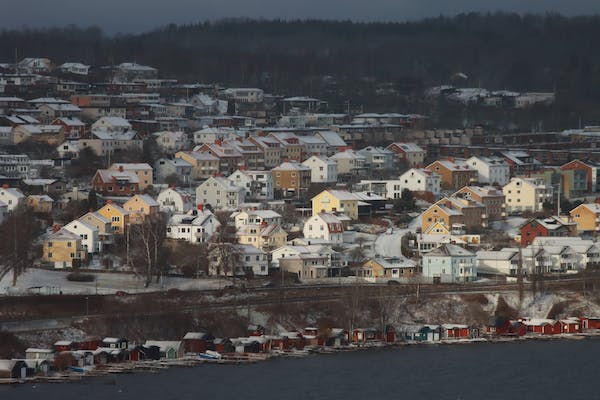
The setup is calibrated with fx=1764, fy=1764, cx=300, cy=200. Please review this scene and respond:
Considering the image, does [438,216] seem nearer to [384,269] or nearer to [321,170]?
[384,269]

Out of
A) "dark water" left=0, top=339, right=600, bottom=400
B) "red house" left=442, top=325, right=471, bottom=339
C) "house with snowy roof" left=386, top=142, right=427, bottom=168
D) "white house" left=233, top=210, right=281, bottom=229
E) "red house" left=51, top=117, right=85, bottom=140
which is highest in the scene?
"red house" left=51, top=117, right=85, bottom=140

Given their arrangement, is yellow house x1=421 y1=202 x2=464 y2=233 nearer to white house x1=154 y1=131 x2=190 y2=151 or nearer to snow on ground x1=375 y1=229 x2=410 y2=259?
snow on ground x1=375 y1=229 x2=410 y2=259

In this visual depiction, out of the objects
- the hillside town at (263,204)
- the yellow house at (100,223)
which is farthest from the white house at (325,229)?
the yellow house at (100,223)

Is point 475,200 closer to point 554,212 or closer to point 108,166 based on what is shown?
point 554,212

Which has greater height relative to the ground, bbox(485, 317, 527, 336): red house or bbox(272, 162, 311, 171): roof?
bbox(272, 162, 311, 171): roof

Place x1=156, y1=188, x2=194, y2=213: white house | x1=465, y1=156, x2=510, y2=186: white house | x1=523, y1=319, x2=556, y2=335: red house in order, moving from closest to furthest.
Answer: x1=523, y1=319, x2=556, y2=335: red house < x1=156, y1=188, x2=194, y2=213: white house < x1=465, y1=156, x2=510, y2=186: white house

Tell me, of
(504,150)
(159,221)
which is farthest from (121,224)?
(504,150)

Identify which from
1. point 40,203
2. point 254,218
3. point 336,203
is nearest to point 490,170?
point 336,203

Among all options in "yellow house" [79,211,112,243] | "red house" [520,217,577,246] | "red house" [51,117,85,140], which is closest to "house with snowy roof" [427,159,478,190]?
"red house" [520,217,577,246]
